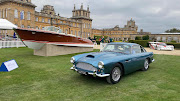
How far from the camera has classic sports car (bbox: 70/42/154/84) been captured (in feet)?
14.9

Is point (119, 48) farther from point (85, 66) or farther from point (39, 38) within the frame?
→ point (39, 38)

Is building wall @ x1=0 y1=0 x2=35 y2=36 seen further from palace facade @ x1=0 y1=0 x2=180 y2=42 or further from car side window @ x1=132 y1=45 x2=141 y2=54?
car side window @ x1=132 y1=45 x2=141 y2=54

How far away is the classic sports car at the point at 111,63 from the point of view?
453cm

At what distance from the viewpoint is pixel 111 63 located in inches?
183

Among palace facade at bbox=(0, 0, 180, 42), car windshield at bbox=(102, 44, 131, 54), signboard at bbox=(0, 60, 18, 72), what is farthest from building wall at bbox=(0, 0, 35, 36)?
car windshield at bbox=(102, 44, 131, 54)

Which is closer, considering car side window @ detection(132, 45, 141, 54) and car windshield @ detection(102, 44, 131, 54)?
car windshield @ detection(102, 44, 131, 54)

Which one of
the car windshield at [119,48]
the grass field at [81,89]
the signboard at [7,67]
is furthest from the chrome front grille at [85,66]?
the signboard at [7,67]

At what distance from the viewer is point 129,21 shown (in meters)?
133

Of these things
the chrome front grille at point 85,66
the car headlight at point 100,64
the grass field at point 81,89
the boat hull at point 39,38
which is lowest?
the grass field at point 81,89

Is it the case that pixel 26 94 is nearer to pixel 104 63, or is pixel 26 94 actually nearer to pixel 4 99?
pixel 4 99

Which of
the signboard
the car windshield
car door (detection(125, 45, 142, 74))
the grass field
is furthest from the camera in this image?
the signboard

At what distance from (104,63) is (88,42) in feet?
37.2

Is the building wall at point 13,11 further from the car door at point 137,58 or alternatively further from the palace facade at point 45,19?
the car door at point 137,58

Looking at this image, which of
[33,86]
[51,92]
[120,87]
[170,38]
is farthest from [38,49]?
[170,38]
